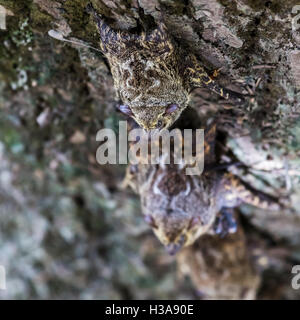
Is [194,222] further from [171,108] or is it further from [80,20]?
[80,20]

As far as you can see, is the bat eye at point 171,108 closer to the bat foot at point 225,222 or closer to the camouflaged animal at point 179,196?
the camouflaged animal at point 179,196

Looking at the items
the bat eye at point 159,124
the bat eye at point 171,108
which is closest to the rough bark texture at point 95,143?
the bat eye at point 171,108

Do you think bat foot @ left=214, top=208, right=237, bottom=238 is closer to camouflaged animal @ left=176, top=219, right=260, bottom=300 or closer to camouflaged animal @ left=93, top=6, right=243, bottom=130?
camouflaged animal @ left=176, top=219, right=260, bottom=300

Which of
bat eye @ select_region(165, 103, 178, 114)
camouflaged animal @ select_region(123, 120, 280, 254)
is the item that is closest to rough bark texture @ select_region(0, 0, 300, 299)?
Result: camouflaged animal @ select_region(123, 120, 280, 254)

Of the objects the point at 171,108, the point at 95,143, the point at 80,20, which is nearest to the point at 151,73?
the point at 171,108

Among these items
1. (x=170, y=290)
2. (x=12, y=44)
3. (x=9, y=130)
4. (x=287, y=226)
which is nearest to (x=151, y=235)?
(x=170, y=290)

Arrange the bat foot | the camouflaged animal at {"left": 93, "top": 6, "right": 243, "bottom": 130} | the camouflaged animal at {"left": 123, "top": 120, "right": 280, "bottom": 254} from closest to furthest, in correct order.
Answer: the camouflaged animal at {"left": 93, "top": 6, "right": 243, "bottom": 130} < the camouflaged animal at {"left": 123, "top": 120, "right": 280, "bottom": 254} < the bat foot
